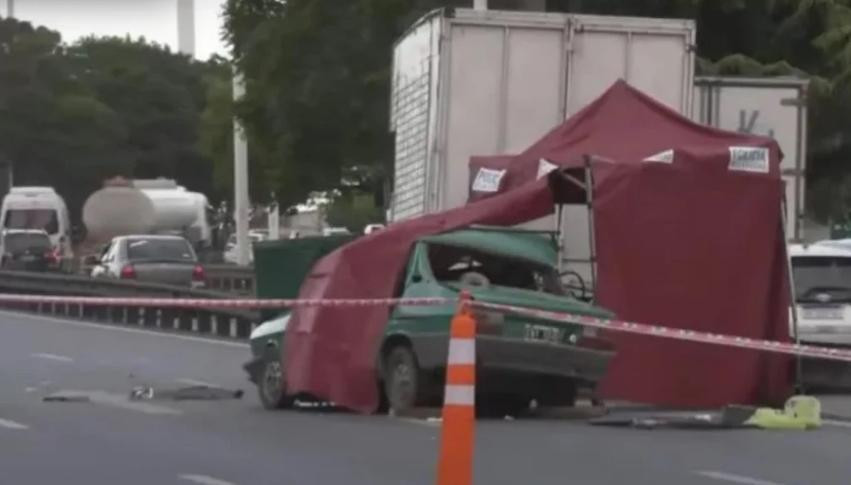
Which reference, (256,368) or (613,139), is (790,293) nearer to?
(613,139)

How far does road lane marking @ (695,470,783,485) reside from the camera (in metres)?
14.1

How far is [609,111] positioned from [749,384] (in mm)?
2903

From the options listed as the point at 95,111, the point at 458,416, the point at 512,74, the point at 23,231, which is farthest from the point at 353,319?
the point at 95,111

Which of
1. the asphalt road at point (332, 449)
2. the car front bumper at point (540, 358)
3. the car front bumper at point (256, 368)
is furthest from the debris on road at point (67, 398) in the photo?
the car front bumper at point (540, 358)

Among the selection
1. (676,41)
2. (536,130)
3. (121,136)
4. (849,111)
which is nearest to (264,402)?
(536,130)

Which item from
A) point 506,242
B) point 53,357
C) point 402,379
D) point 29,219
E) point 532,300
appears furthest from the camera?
point 29,219

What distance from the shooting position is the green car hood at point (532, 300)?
18.0 metres

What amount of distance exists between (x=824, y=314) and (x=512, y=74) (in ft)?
14.0

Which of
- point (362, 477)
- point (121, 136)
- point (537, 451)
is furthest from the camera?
point (121, 136)

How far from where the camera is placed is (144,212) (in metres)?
65.7


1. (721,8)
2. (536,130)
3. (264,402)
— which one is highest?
(721,8)

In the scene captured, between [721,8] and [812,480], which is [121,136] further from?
[812,480]

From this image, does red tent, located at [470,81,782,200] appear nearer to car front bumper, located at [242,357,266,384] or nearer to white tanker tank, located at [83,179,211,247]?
car front bumper, located at [242,357,266,384]

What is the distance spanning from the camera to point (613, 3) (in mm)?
39250
